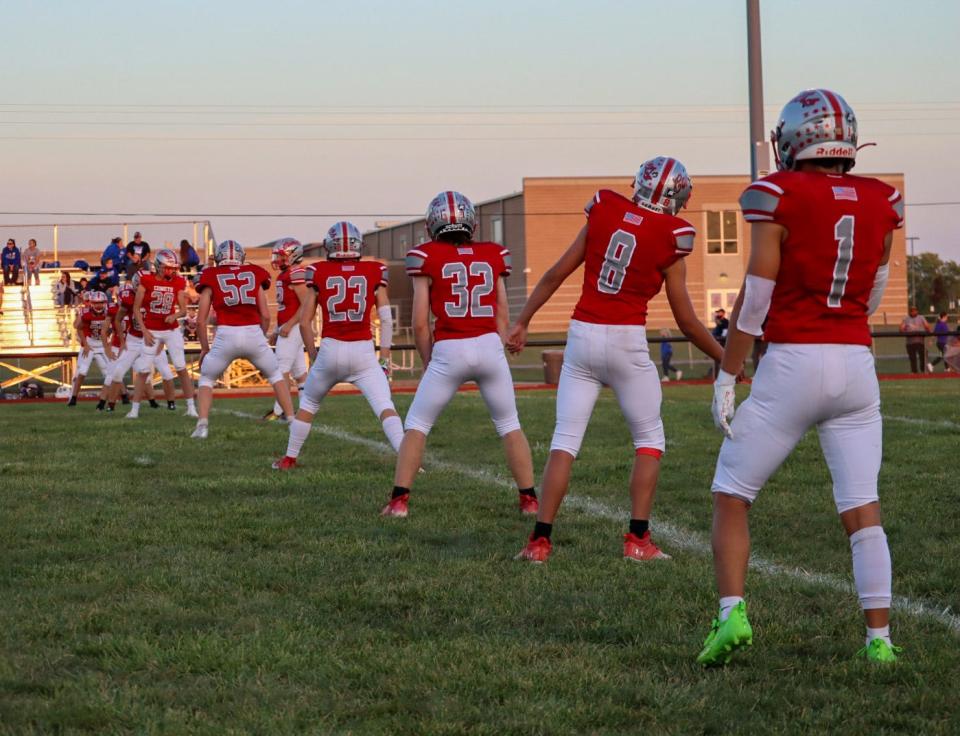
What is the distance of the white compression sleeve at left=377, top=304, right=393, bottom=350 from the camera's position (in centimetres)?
978

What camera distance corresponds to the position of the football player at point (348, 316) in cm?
939

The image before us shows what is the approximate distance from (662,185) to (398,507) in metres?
2.74

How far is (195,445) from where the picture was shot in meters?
12.5

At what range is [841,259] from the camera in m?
4.16

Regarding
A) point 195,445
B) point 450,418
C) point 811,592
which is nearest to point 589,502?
point 811,592

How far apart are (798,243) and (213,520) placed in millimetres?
4610

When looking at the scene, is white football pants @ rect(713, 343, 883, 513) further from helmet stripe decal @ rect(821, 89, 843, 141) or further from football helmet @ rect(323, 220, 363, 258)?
football helmet @ rect(323, 220, 363, 258)

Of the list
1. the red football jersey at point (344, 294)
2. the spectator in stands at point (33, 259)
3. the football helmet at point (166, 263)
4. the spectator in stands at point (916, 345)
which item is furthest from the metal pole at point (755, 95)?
the spectator in stands at point (33, 259)

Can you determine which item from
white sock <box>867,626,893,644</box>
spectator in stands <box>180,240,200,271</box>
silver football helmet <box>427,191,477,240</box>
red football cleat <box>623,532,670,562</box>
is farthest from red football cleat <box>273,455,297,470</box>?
spectator in stands <box>180,240,200,271</box>

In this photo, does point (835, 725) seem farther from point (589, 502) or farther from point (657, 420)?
point (589, 502)

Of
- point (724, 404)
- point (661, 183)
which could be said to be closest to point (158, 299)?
point (661, 183)

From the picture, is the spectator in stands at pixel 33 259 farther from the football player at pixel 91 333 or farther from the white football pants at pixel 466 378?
the white football pants at pixel 466 378

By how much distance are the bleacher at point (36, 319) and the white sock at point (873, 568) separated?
28.0 metres

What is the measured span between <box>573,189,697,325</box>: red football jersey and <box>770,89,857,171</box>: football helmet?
1903 mm
